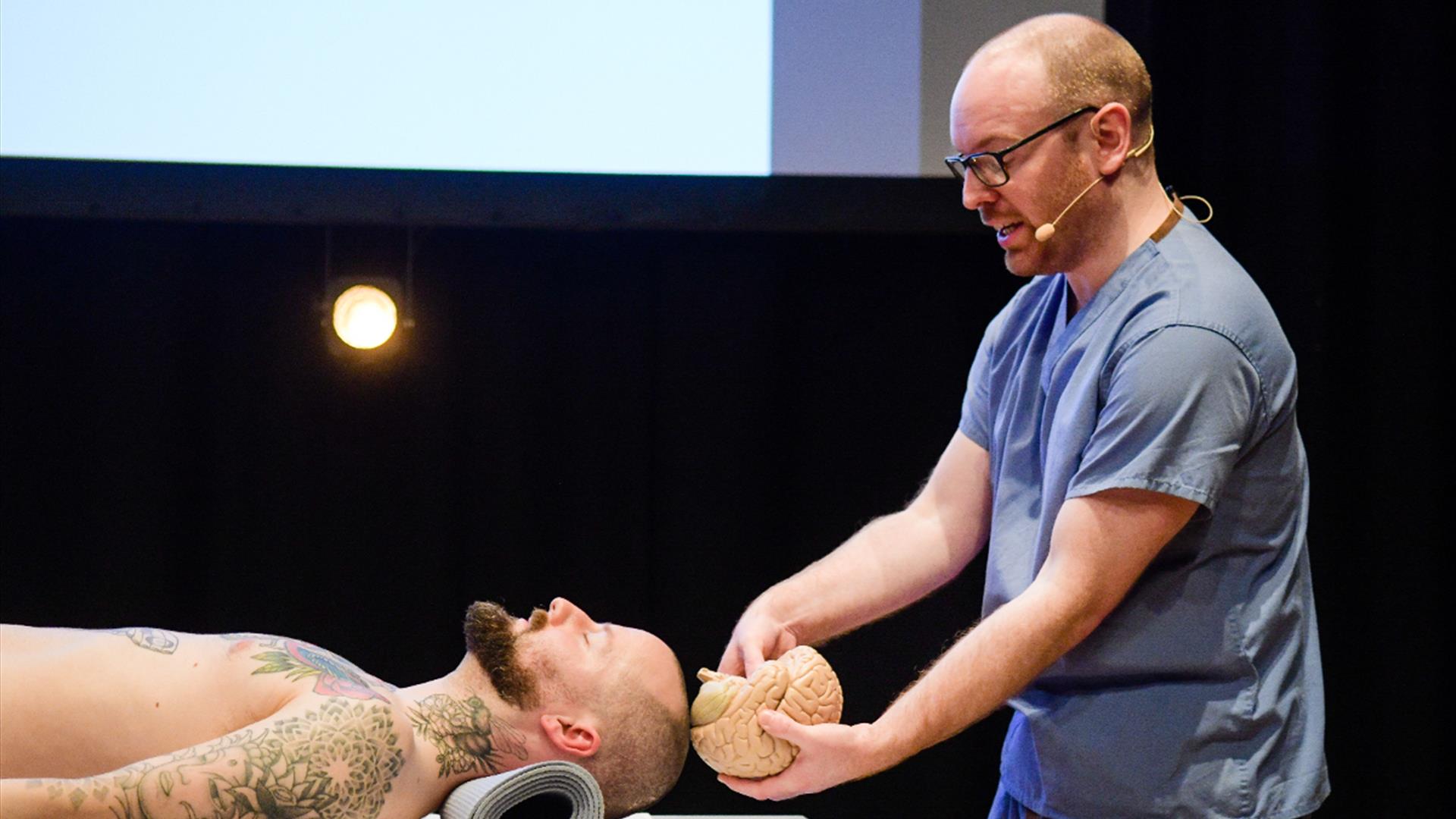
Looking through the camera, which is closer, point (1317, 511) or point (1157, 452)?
point (1157, 452)

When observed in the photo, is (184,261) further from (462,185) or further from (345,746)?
(345,746)

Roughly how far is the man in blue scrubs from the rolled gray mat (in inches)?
7.5

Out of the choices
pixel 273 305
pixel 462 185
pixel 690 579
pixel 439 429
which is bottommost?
pixel 690 579

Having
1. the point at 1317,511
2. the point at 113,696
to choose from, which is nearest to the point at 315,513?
the point at 113,696

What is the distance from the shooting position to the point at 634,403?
3115 mm

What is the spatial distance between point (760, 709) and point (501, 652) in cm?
40

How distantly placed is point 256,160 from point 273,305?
0.36 meters

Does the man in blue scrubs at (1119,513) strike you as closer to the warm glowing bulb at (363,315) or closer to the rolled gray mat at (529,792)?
the rolled gray mat at (529,792)

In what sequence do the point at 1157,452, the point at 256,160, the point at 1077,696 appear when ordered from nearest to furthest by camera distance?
the point at 1157,452
the point at 1077,696
the point at 256,160

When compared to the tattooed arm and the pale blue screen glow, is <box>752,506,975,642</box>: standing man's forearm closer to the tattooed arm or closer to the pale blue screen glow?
the tattooed arm

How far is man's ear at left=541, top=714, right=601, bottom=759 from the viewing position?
182 cm

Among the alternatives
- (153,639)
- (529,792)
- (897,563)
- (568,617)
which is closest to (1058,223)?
(897,563)

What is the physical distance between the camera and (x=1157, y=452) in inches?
60.5

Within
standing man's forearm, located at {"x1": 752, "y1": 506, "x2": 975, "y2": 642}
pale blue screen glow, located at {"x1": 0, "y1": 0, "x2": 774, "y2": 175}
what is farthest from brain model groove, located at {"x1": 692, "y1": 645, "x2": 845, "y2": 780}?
pale blue screen glow, located at {"x1": 0, "y1": 0, "x2": 774, "y2": 175}
